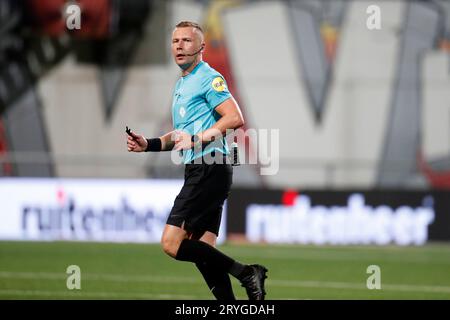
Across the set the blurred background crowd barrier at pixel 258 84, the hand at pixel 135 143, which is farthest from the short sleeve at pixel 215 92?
the blurred background crowd barrier at pixel 258 84

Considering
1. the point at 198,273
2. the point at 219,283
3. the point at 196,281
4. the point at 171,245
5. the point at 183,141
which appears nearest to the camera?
the point at 183,141

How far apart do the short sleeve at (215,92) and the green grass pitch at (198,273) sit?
8.80ft

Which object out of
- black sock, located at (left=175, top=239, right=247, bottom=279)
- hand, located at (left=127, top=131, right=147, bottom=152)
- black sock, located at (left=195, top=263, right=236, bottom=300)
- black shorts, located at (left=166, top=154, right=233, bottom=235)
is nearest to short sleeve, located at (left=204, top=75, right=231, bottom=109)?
black shorts, located at (left=166, top=154, right=233, bottom=235)

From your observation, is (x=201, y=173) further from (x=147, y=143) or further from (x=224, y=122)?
(x=147, y=143)

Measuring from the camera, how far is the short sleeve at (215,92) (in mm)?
8305

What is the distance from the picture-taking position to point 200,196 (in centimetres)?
831

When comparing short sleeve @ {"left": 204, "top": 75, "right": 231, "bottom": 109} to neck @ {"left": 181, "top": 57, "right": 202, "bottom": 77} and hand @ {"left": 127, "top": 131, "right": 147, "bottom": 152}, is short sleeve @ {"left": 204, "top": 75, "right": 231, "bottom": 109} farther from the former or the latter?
hand @ {"left": 127, "top": 131, "right": 147, "bottom": 152}

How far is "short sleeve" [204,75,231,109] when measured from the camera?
8.30 meters

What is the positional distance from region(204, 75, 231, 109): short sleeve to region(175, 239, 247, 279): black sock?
1159 millimetres

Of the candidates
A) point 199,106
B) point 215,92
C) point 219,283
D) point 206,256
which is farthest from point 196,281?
point 215,92

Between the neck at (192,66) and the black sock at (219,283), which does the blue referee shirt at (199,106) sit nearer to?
the neck at (192,66)

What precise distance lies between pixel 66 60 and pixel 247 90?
4.11 m

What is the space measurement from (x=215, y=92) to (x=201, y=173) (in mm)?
684
